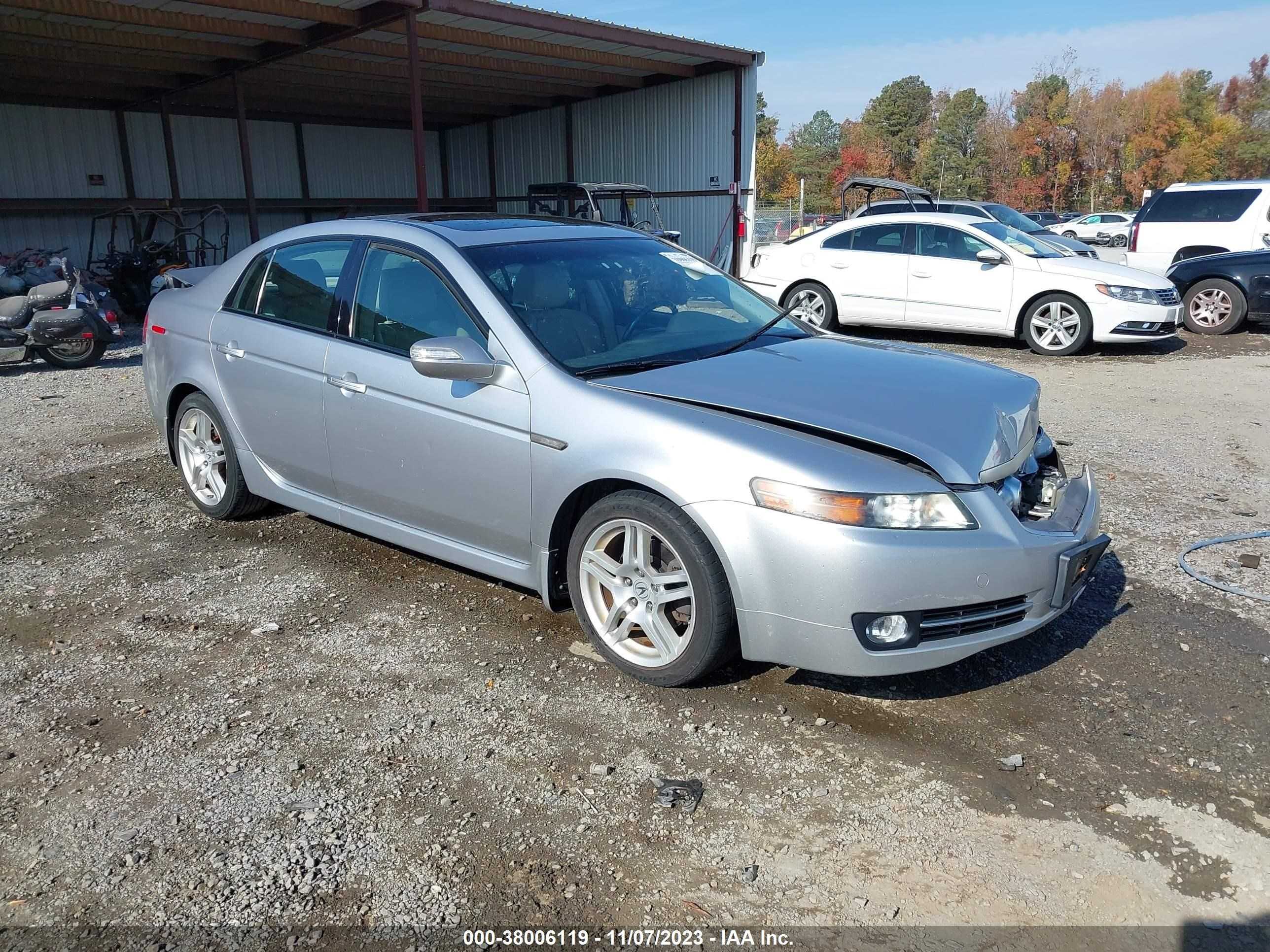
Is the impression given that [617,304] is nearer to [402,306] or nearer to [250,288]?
[402,306]

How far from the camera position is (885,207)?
18094 mm

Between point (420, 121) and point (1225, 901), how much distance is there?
44.4 ft

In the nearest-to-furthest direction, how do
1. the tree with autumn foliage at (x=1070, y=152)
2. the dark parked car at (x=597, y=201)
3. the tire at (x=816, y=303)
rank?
the tire at (x=816, y=303), the dark parked car at (x=597, y=201), the tree with autumn foliage at (x=1070, y=152)

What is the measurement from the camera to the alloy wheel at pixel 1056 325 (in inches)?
409

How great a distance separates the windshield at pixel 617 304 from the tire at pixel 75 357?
8703mm

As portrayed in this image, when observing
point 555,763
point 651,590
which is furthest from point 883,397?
point 555,763

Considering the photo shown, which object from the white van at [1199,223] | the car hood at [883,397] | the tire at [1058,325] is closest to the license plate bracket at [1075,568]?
the car hood at [883,397]

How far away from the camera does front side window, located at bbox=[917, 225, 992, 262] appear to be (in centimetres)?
1075

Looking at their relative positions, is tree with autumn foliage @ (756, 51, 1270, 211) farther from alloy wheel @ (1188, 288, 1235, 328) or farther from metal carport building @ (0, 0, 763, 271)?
alloy wheel @ (1188, 288, 1235, 328)

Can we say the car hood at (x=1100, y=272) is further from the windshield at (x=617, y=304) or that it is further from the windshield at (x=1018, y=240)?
the windshield at (x=617, y=304)

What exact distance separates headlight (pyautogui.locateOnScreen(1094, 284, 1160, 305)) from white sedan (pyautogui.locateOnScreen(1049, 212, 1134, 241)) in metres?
29.6

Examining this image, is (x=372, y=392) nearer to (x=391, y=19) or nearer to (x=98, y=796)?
(x=98, y=796)

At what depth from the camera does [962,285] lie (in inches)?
425

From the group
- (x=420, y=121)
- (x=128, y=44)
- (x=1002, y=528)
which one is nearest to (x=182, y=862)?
(x=1002, y=528)
